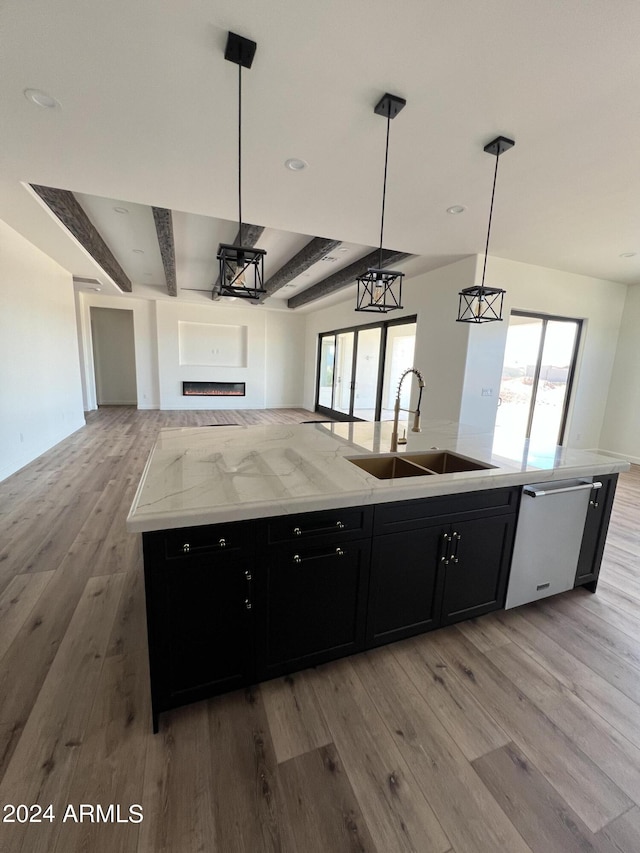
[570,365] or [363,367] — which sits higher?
[570,365]

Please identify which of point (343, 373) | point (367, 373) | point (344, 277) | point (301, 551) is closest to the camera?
point (301, 551)

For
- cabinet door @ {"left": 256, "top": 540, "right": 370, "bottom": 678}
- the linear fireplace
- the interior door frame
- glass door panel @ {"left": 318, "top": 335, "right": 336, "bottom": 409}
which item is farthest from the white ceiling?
the linear fireplace

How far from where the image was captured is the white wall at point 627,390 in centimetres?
558

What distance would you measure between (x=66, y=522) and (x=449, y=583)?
3119 millimetres

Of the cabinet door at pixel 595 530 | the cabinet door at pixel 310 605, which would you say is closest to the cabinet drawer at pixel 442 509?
the cabinet door at pixel 310 605

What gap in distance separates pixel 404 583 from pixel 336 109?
8.85 feet

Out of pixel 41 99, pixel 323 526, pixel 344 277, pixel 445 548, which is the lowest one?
pixel 445 548

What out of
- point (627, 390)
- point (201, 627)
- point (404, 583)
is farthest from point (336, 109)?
point (627, 390)

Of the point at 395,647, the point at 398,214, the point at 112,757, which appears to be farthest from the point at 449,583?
the point at 398,214

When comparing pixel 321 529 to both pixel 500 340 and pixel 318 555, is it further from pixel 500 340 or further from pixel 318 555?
pixel 500 340

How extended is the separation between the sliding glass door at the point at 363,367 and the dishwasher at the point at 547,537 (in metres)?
4.20

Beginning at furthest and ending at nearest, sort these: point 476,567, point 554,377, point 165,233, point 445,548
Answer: point 554,377 → point 165,233 → point 476,567 → point 445,548

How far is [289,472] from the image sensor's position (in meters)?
1.65

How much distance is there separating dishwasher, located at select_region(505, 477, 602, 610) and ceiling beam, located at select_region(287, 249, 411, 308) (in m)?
2.57
